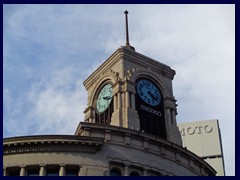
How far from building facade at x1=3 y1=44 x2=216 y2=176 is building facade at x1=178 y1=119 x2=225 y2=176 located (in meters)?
50.8

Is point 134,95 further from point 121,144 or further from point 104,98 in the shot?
point 121,144

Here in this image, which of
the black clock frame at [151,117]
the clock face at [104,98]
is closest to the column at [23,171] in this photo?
the black clock frame at [151,117]

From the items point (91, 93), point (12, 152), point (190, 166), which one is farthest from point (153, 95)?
point (12, 152)

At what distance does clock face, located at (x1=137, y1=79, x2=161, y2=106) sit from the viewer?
171 ft

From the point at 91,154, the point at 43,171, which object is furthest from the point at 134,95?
the point at 43,171

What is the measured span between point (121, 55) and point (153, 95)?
5.01 metres

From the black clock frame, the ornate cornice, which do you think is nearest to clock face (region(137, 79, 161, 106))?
the black clock frame

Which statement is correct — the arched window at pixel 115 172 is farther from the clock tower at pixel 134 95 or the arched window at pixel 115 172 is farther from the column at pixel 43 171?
the clock tower at pixel 134 95

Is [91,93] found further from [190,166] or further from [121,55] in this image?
[190,166]

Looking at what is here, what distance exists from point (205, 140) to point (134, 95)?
55476 millimetres

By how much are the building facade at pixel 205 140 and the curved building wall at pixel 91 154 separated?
204 feet

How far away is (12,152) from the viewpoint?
124 ft

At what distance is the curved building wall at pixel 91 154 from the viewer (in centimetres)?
3722

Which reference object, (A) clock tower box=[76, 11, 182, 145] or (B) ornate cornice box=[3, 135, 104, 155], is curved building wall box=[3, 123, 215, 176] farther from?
(A) clock tower box=[76, 11, 182, 145]
